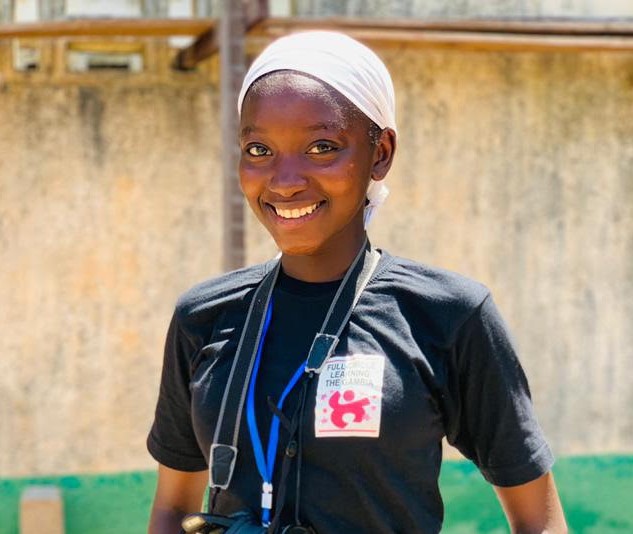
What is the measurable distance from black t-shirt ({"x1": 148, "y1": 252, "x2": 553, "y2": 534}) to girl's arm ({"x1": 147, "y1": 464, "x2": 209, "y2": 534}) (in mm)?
199

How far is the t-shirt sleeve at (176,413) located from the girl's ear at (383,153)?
1.41ft

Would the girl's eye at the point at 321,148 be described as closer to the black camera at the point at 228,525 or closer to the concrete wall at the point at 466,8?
the black camera at the point at 228,525

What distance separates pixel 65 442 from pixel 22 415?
0.78 feet

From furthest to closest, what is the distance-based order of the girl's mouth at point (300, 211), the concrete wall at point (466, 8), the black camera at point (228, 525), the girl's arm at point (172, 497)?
the concrete wall at point (466, 8) < the girl's arm at point (172, 497) < the girl's mouth at point (300, 211) < the black camera at point (228, 525)

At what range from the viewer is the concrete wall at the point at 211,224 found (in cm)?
583

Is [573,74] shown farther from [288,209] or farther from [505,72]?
[288,209]

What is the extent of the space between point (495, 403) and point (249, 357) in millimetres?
397

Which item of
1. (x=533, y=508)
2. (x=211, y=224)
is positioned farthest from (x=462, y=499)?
(x=533, y=508)

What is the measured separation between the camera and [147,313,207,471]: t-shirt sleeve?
216 centimetres

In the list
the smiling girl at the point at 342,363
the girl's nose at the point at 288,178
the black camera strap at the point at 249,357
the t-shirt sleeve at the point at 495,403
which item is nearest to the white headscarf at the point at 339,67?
the smiling girl at the point at 342,363

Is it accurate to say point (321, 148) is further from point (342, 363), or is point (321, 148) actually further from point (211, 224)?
point (211, 224)

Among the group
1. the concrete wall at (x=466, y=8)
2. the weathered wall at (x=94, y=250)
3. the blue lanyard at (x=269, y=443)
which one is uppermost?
the concrete wall at (x=466, y=8)

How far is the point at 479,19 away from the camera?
591 cm

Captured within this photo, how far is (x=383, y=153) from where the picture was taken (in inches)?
81.4
